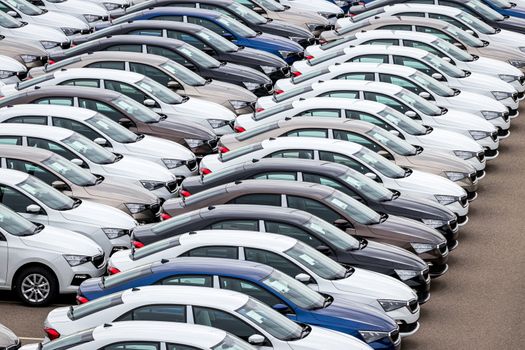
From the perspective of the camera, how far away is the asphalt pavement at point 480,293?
63.7 feet

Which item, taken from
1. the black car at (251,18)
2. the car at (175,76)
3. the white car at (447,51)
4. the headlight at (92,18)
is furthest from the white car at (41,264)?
the headlight at (92,18)

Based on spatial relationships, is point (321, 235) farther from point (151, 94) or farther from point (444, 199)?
point (151, 94)

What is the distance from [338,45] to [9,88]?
22.7 ft

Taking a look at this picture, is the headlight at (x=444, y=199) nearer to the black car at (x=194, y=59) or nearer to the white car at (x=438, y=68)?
the white car at (x=438, y=68)

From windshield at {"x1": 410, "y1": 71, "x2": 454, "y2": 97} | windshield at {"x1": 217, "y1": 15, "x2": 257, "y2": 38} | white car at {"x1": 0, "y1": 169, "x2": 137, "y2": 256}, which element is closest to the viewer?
white car at {"x1": 0, "y1": 169, "x2": 137, "y2": 256}

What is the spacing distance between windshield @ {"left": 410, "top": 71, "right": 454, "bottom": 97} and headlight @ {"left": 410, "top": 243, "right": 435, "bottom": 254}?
6.82 metres

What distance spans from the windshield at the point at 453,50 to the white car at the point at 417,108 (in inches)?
131

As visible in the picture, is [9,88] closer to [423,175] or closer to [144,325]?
[423,175]

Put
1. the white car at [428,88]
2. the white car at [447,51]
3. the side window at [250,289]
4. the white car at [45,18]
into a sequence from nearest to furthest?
the side window at [250,289]
the white car at [428,88]
the white car at [447,51]
the white car at [45,18]

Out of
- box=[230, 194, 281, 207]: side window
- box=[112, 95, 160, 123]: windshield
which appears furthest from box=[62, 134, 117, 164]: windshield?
box=[230, 194, 281, 207]: side window

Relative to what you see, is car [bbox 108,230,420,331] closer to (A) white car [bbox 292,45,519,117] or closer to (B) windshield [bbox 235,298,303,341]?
(B) windshield [bbox 235,298,303,341]

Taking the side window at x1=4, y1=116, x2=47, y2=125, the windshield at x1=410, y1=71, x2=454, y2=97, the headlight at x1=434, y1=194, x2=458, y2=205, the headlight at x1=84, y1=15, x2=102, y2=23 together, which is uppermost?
the headlight at x1=84, y1=15, x2=102, y2=23

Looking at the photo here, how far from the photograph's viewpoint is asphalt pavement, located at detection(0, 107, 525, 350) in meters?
19.4

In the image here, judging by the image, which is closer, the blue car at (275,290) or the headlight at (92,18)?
the blue car at (275,290)
